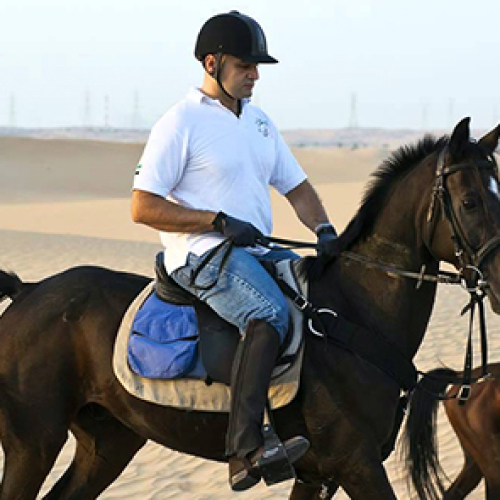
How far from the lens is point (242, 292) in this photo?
4.12 meters

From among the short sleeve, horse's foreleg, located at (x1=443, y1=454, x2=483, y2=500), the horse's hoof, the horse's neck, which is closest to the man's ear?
the short sleeve

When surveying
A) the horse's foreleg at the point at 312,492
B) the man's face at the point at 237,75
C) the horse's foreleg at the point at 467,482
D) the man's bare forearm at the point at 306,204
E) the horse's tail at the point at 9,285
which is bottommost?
the horse's foreleg at the point at 467,482

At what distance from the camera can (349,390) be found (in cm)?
416

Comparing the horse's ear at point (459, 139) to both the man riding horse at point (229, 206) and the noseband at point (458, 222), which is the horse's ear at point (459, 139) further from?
the man riding horse at point (229, 206)

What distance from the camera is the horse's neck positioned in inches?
166

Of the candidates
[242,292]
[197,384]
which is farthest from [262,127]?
[197,384]

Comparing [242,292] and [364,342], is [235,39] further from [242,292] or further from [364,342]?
[364,342]

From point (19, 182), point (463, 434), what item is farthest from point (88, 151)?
point (463, 434)

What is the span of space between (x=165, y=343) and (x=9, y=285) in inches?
39.6

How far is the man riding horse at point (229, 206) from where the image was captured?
4035mm

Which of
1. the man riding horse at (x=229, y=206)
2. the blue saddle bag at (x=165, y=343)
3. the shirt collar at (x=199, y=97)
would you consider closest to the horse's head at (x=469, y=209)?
the man riding horse at (x=229, y=206)

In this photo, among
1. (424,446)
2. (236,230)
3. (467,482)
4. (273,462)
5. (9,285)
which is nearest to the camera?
(273,462)

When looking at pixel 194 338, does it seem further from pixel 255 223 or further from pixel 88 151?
pixel 88 151

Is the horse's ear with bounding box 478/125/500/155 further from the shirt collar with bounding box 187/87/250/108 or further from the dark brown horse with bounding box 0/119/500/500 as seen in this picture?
the shirt collar with bounding box 187/87/250/108
